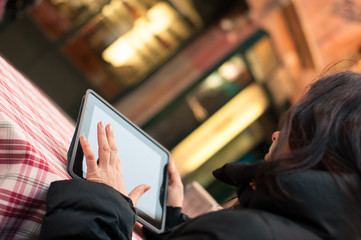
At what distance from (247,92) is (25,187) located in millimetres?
4468

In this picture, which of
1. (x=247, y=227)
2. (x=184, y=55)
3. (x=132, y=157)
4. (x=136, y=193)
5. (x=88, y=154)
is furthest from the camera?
(x=184, y=55)

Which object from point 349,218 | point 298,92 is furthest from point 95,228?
point 298,92

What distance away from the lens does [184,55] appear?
5266 millimetres

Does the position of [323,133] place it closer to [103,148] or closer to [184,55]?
[103,148]

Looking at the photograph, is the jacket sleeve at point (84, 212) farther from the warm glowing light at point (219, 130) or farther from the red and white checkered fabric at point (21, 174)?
the warm glowing light at point (219, 130)

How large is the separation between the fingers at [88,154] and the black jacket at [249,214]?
10 cm

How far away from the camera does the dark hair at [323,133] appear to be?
99 cm

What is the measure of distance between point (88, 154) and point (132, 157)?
30 centimetres

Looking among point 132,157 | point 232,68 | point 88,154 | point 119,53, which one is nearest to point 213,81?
point 232,68

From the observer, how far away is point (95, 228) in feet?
3.38

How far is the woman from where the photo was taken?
909mm

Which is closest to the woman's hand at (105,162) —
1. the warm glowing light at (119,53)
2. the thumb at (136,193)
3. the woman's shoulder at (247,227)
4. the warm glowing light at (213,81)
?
the thumb at (136,193)

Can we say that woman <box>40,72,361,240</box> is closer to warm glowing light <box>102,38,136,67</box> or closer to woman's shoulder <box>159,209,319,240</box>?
woman's shoulder <box>159,209,319,240</box>

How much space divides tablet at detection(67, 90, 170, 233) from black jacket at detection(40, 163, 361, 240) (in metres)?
0.15
